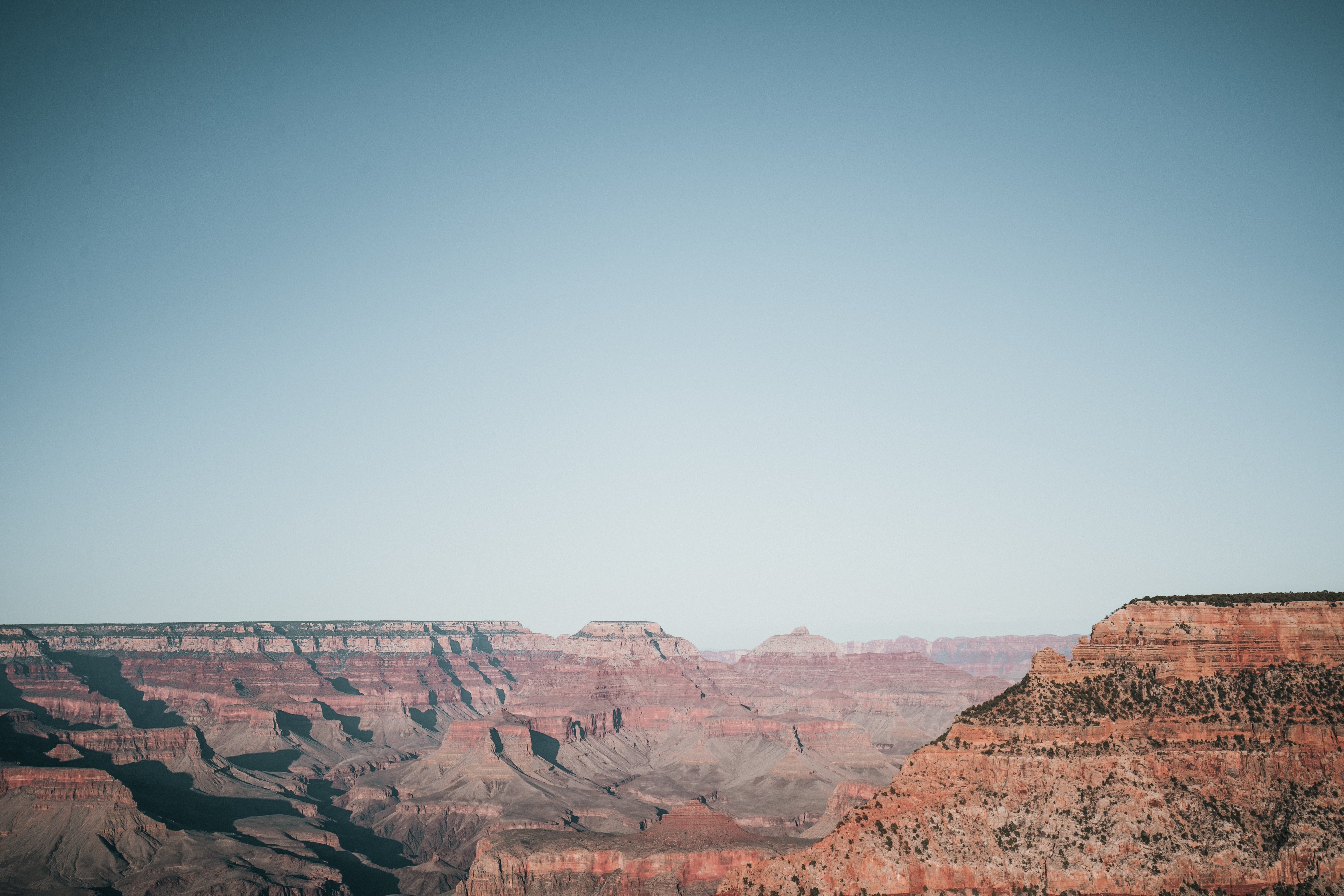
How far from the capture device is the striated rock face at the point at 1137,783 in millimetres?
61906

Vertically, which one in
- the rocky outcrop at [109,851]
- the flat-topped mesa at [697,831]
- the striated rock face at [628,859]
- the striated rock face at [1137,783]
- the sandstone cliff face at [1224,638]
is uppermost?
the sandstone cliff face at [1224,638]

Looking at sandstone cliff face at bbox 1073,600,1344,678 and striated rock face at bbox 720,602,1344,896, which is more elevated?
sandstone cliff face at bbox 1073,600,1344,678

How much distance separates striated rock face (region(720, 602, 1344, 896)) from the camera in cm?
6191

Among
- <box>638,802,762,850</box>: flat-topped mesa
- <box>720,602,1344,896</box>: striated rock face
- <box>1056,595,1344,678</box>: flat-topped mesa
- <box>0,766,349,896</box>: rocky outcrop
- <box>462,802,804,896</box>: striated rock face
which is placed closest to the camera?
<box>720,602,1344,896</box>: striated rock face

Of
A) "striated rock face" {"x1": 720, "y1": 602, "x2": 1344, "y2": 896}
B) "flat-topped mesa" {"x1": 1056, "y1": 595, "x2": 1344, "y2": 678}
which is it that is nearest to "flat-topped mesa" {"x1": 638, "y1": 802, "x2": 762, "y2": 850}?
"striated rock face" {"x1": 720, "y1": 602, "x2": 1344, "y2": 896}

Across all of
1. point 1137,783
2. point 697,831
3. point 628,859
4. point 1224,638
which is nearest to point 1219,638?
point 1224,638

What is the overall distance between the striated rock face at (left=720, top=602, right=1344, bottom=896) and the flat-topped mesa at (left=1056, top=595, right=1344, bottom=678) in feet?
0.36

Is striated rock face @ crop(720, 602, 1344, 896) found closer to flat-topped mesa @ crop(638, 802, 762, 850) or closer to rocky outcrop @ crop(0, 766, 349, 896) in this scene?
flat-topped mesa @ crop(638, 802, 762, 850)

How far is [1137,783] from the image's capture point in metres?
65.2

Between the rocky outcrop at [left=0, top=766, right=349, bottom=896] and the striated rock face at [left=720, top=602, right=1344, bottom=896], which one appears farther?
the rocky outcrop at [left=0, top=766, right=349, bottom=896]

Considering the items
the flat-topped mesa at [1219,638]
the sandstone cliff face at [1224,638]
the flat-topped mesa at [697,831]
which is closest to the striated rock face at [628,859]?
the flat-topped mesa at [697,831]

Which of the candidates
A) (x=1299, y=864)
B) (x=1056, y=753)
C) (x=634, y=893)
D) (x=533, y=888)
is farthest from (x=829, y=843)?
(x=533, y=888)

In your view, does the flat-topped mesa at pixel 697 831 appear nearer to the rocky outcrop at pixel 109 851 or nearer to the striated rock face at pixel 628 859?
the striated rock face at pixel 628 859

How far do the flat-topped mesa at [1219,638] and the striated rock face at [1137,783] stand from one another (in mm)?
109
